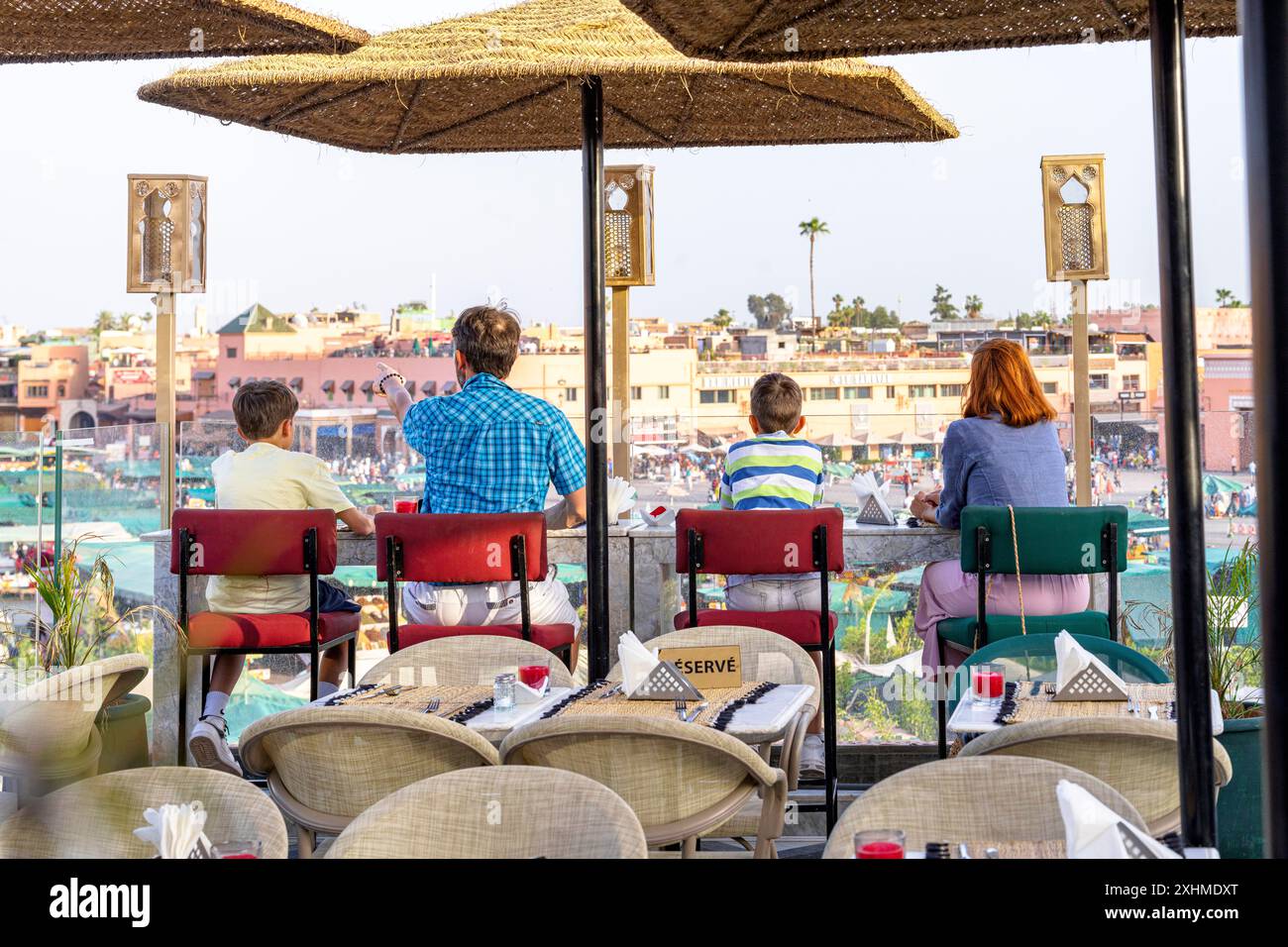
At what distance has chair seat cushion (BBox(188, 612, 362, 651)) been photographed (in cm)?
394

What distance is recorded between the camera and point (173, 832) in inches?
68.2

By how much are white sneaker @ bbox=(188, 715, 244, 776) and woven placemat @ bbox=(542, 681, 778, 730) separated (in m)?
1.01

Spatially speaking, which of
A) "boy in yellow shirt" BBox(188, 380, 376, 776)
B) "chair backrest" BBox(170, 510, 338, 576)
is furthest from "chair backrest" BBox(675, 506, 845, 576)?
"boy in yellow shirt" BBox(188, 380, 376, 776)

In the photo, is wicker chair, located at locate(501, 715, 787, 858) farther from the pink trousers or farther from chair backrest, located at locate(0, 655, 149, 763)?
the pink trousers

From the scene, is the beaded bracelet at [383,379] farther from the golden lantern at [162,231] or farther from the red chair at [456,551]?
the golden lantern at [162,231]

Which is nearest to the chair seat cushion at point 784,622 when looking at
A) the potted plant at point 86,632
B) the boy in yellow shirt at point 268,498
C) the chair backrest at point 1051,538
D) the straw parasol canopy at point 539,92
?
the chair backrest at point 1051,538

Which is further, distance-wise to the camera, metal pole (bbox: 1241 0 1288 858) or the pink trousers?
the pink trousers

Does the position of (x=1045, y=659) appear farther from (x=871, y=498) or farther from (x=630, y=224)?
(x=630, y=224)

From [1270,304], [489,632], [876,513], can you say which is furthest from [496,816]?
[876,513]

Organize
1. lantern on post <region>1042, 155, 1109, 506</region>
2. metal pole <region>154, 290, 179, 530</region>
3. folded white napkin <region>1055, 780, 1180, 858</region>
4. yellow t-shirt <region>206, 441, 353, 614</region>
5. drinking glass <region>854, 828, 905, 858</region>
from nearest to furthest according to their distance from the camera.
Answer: folded white napkin <region>1055, 780, 1180, 858</region> → drinking glass <region>854, 828, 905, 858</region> → yellow t-shirt <region>206, 441, 353, 614</region> → lantern on post <region>1042, 155, 1109, 506</region> → metal pole <region>154, 290, 179, 530</region>

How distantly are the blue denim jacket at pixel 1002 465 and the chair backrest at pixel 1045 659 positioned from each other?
0.82m

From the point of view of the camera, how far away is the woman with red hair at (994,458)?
3916 mm

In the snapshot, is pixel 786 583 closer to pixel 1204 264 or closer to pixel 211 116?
pixel 211 116

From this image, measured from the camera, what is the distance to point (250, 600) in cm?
406
